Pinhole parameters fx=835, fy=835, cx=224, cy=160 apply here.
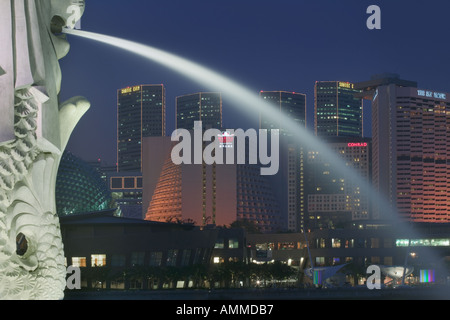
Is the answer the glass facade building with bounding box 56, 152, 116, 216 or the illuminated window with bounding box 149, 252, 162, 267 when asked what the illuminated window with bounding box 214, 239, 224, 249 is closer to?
the glass facade building with bounding box 56, 152, 116, 216

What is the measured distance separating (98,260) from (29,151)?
52.8 meters

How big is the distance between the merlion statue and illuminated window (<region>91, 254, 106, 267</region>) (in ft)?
168

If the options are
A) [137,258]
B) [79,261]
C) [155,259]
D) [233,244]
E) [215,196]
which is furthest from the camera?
[215,196]

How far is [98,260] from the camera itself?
75312 mm

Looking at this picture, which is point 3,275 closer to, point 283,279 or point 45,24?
point 45,24

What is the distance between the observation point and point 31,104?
2362 cm

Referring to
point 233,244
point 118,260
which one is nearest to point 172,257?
point 118,260

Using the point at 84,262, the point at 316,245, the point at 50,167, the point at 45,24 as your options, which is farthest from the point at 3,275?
the point at 316,245

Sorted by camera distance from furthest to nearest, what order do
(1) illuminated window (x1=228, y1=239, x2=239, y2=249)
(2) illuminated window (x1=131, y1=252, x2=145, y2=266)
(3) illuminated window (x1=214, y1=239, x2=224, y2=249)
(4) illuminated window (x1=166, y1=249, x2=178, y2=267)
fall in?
(1) illuminated window (x1=228, y1=239, x2=239, y2=249) < (3) illuminated window (x1=214, y1=239, x2=224, y2=249) < (4) illuminated window (x1=166, y1=249, x2=178, y2=267) < (2) illuminated window (x1=131, y1=252, x2=145, y2=266)

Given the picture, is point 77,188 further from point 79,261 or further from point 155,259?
point 79,261

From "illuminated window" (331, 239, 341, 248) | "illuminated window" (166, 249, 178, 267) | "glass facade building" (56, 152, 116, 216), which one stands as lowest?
"illuminated window" (331, 239, 341, 248)

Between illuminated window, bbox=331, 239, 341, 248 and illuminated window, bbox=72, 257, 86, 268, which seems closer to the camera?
illuminated window, bbox=72, 257, 86, 268

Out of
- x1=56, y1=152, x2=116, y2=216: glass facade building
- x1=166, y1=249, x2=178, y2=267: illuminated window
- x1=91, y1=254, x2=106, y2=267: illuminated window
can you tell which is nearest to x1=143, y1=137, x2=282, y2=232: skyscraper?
x1=56, y1=152, x2=116, y2=216: glass facade building

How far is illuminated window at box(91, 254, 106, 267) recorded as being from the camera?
7494 cm
